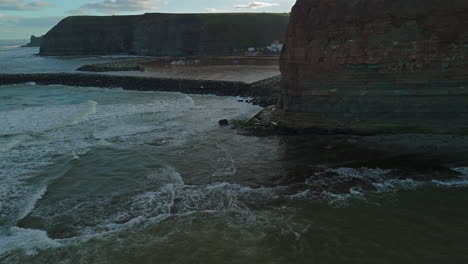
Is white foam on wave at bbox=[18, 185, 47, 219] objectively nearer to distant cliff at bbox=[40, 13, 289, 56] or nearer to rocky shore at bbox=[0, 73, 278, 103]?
rocky shore at bbox=[0, 73, 278, 103]

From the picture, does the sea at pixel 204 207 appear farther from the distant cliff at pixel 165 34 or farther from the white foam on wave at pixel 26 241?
the distant cliff at pixel 165 34

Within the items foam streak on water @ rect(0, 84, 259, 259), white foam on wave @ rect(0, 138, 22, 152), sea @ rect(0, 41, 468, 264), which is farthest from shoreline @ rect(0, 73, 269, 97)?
white foam on wave @ rect(0, 138, 22, 152)

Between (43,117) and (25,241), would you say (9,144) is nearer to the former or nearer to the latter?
(43,117)

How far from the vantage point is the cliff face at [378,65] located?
46.4 ft

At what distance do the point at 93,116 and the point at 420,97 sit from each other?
1931cm

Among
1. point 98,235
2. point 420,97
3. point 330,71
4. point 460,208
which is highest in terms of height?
point 330,71

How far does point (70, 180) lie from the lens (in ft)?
41.5

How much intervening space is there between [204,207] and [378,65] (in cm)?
1011

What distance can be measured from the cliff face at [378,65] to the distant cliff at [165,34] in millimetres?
57725

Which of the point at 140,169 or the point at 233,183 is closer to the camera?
the point at 233,183

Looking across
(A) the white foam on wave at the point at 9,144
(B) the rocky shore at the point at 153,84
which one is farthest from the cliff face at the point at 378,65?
(A) the white foam on wave at the point at 9,144

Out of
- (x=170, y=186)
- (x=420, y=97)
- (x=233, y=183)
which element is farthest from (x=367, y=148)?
(x=170, y=186)

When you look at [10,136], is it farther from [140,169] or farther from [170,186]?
[170,186]

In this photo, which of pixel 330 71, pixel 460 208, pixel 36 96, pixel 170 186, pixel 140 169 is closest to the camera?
pixel 460 208
